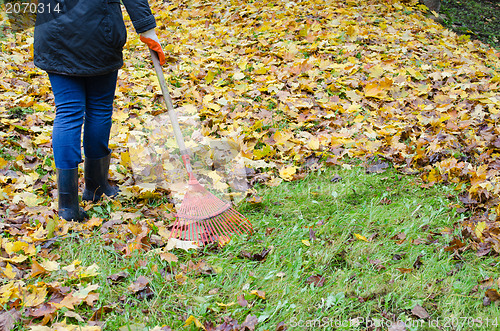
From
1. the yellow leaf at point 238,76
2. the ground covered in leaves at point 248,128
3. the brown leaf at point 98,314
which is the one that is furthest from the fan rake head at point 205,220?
the yellow leaf at point 238,76

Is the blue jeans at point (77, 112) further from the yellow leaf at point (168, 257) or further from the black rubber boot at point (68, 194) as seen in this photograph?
the yellow leaf at point (168, 257)

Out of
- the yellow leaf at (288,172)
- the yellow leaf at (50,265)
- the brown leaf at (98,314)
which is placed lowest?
the yellow leaf at (288,172)

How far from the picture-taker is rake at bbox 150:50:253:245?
2301 millimetres

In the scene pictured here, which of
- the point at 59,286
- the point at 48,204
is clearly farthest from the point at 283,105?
the point at 59,286

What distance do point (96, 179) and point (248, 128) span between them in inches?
55.2

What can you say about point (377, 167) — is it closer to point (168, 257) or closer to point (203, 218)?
point (203, 218)

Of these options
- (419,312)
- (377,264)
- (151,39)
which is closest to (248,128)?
(151,39)

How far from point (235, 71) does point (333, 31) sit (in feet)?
6.36

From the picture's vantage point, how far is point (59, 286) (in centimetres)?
190

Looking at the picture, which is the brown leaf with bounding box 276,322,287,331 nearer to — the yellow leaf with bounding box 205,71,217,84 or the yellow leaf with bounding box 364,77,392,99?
the yellow leaf with bounding box 364,77,392,99

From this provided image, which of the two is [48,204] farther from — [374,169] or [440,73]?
[440,73]

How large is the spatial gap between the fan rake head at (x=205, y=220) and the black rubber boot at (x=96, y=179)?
0.60 meters

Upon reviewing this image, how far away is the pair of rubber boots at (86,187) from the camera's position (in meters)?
2.32

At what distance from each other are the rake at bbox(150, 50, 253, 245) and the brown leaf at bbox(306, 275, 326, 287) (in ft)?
1.69
